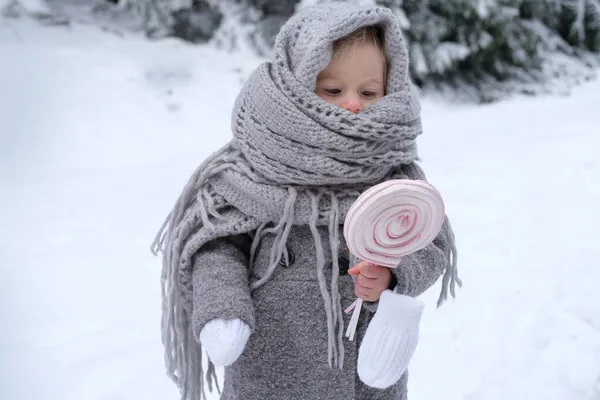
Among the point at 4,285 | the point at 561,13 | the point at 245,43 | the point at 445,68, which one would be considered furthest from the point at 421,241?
the point at 561,13

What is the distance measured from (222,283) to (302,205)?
0.22 m

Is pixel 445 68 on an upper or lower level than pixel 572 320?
lower

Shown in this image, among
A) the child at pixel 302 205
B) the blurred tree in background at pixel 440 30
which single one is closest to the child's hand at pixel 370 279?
the child at pixel 302 205

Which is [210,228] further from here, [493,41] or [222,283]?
[493,41]

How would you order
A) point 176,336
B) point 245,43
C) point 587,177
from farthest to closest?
point 245,43 < point 587,177 < point 176,336

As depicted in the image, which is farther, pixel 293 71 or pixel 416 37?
pixel 416 37

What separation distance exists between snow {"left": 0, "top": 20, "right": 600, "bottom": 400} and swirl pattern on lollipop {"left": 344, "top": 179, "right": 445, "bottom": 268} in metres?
1.18

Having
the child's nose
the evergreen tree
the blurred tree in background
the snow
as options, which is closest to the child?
the child's nose

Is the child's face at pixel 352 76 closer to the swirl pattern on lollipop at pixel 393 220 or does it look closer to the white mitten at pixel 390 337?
the swirl pattern on lollipop at pixel 393 220

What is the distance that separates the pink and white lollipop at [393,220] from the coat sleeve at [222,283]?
0.84ft

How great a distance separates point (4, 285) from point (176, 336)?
1459 mm

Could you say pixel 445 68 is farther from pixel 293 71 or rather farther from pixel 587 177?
pixel 293 71

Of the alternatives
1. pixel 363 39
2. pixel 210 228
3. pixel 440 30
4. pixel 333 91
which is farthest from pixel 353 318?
pixel 440 30

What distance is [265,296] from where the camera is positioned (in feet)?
4.34
